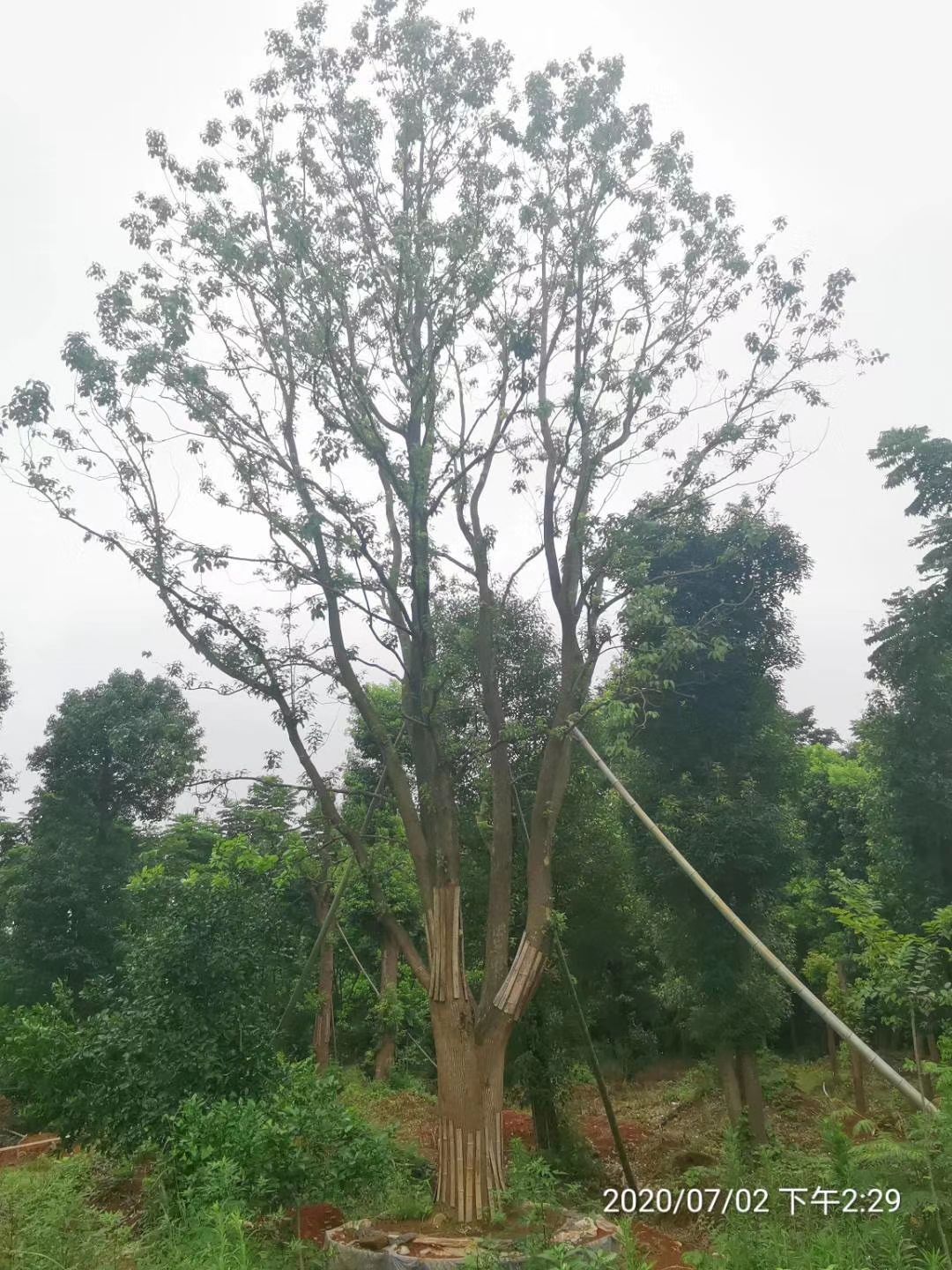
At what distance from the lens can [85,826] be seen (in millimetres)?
21922

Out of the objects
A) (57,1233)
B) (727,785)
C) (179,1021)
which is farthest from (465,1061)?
(727,785)

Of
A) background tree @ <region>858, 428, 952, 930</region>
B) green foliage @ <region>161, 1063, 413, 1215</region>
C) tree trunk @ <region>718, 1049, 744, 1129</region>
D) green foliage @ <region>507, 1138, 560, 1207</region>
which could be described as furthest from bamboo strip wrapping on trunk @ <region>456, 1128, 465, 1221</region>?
background tree @ <region>858, 428, 952, 930</region>

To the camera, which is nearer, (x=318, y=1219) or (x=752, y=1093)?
(x=318, y=1219)

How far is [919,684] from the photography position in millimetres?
14680

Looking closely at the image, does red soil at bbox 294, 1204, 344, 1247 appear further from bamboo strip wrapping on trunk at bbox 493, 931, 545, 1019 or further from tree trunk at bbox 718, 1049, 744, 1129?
tree trunk at bbox 718, 1049, 744, 1129

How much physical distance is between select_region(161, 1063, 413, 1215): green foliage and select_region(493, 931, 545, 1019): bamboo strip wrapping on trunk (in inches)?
67.6

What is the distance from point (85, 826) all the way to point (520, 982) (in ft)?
54.5

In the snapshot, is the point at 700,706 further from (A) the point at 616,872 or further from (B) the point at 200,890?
(B) the point at 200,890

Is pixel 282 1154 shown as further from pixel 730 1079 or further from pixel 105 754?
pixel 105 754

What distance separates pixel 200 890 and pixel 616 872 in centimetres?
626

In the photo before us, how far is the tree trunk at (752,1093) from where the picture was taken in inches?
493

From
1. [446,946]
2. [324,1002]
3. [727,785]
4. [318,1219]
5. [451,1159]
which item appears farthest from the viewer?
[324,1002]

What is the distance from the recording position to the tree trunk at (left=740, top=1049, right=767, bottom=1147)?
1252 centimetres

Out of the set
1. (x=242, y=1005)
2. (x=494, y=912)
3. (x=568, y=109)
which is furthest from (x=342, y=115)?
(x=242, y=1005)
